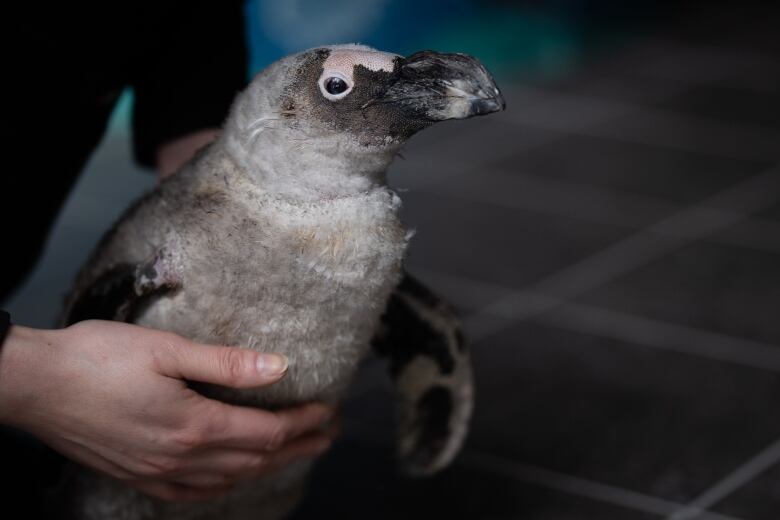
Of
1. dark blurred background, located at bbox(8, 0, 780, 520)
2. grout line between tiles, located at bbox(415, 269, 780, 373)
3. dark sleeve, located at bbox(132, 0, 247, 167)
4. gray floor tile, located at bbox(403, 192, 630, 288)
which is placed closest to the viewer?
dark sleeve, located at bbox(132, 0, 247, 167)

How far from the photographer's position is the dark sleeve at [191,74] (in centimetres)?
111

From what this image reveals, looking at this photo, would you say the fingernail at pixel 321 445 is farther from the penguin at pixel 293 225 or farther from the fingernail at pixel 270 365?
the fingernail at pixel 270 365

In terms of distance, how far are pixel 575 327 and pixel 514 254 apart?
0.31m

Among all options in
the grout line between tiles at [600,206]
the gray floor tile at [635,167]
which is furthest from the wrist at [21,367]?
the gray floor tile at [635,167]

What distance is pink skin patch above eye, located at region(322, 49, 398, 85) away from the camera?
79 centimetres

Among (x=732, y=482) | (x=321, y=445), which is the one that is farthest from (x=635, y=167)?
(x=321, y=445)

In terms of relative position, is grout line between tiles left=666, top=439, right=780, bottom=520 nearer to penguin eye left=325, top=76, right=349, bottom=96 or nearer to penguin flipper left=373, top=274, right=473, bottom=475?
penguin flipper left=373, top=274, right=473, bottom=475

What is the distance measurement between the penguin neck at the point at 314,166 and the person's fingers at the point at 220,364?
12cm

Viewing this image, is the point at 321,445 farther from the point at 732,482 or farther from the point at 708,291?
the point at 708,291

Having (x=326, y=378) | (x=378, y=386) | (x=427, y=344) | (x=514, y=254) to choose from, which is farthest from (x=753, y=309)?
(x=326, y=378)

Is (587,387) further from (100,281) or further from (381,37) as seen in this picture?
(381,37)

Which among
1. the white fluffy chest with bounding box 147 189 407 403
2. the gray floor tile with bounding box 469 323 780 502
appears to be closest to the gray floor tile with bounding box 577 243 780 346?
the gray floor tile with bounding box 469 323 780 502

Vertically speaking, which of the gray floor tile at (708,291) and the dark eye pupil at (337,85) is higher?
the dark eye pupil at (337,85)

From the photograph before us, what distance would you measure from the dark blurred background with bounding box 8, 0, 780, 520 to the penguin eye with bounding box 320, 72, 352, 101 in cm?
56
